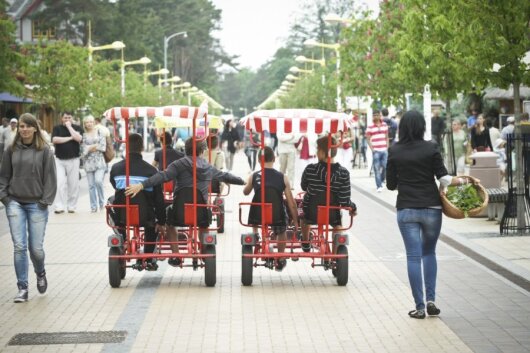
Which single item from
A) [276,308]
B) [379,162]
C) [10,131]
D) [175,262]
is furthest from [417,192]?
[379,162]

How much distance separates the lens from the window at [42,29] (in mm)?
92750

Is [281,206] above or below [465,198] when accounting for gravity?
above

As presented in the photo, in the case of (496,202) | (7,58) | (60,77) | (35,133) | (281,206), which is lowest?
(496,202)

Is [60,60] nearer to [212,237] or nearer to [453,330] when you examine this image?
[212,237]

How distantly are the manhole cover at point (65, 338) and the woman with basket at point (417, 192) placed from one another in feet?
8.13

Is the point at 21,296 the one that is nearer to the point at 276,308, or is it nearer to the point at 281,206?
the point at 276,308

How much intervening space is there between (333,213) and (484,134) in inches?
584

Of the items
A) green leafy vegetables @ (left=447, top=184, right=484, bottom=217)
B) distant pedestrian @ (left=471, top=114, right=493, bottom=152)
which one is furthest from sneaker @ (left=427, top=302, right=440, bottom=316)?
distant pedestrian @ (left=471, top=114, right=493, bottom=152)

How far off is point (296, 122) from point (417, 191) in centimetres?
253

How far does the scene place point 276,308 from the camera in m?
11.7

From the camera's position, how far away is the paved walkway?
32.4ft

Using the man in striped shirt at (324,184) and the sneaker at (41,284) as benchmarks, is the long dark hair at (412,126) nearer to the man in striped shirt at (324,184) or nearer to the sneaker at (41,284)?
the man in striped shirt at (324,184)

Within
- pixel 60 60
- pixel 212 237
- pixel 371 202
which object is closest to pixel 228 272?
pixel 212 237

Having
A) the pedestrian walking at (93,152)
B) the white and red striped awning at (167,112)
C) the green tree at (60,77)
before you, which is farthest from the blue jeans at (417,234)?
the green tree at (60,77)
